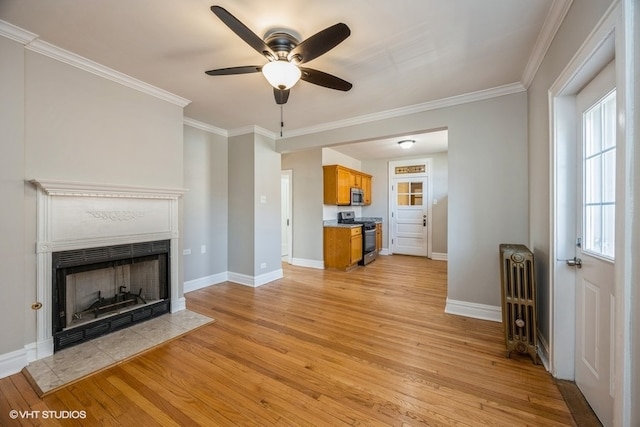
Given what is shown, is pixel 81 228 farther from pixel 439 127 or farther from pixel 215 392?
pixel 439 127

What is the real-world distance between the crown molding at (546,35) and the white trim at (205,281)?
480 centimetres

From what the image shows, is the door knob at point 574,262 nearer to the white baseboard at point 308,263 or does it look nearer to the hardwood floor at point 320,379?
the hardwood floor at point 320,379

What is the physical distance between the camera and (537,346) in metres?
2.18

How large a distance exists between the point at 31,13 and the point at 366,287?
176 inches

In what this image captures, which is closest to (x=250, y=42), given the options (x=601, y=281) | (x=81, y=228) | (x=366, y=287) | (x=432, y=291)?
(x=81, y=228)

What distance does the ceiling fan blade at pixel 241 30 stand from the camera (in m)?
1.42

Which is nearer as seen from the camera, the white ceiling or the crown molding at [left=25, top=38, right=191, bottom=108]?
the white ceiling

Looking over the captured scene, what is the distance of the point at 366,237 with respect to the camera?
18.9 feet

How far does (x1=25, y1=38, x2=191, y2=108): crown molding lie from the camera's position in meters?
2.12

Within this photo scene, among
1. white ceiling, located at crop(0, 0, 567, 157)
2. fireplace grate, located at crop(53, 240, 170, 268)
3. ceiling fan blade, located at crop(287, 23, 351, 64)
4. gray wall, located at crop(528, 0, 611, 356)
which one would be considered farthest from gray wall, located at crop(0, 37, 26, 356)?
gray wall, located at crop(528, 0, 611, 356)

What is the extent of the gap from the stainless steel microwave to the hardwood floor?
3.25 meters

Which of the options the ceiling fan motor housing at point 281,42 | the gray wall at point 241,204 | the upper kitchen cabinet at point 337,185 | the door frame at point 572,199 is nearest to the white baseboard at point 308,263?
the upper kitchen cabinet at point 337,185

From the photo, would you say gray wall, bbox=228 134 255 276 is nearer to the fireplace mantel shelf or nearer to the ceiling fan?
the fireplace mantel shelf

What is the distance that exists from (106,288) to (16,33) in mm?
2290
